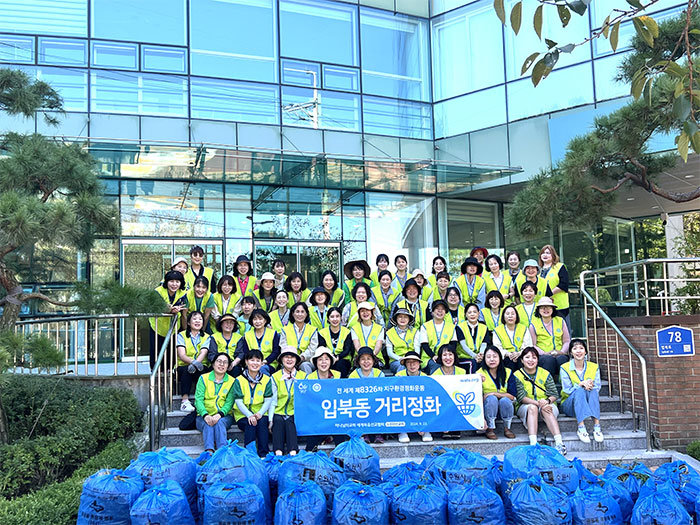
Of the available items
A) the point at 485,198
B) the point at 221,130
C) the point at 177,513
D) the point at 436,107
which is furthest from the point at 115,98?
the point at 177,513

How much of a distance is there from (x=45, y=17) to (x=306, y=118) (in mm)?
5753

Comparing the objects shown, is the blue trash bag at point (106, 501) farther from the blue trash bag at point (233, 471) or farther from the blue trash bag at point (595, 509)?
the blue trash bag at point (595, 509)

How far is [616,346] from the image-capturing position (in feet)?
28.8

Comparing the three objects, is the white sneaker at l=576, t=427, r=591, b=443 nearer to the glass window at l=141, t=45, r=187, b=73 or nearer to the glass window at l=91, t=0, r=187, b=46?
the glass window at l=141, t=45, r=187, b=73

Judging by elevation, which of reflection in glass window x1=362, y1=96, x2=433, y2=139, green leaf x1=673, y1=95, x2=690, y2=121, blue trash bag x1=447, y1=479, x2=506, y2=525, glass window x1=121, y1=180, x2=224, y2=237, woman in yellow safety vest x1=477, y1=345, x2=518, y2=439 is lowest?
blue trash bag x1=447, y1=479, x2=506, y2=525

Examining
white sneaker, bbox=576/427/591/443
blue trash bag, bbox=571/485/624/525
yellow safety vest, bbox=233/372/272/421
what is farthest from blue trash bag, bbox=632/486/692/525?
yellow safety vest, bbox=233/372/272/421

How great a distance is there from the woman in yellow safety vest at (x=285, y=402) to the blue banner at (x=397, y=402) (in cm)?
14

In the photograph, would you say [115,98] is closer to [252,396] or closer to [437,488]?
[252,396]

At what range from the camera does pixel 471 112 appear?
53.9 feet

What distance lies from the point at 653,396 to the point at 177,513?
18.6 ft

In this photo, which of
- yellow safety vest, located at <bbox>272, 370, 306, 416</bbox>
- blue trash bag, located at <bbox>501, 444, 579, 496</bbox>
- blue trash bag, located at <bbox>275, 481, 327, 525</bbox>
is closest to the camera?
blue trash bag, located at <bbox>275, 481, 327, 525</bbox>

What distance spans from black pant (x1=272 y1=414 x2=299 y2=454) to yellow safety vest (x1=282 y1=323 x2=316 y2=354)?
1298mm

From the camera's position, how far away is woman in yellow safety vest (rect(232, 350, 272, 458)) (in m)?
7.13

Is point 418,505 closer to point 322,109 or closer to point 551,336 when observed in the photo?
point 551,336
